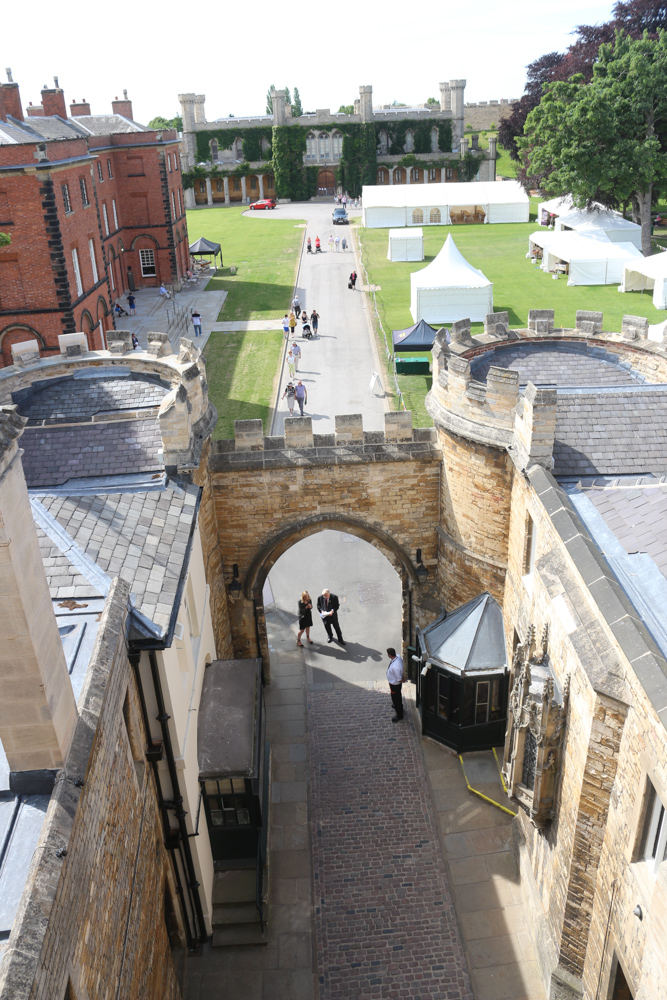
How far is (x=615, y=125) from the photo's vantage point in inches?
1558

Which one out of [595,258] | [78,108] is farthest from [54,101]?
[595,258]

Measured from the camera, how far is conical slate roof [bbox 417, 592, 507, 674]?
1320cm

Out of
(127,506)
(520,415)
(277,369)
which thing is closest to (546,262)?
(277,369)

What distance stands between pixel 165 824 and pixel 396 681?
5813 mm

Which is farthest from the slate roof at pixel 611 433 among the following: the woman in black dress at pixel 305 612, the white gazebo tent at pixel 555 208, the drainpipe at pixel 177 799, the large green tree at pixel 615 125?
the white gazebo tent at pixel 555 208

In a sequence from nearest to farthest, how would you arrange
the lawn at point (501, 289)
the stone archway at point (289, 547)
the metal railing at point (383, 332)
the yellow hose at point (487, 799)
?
the yellow hose at point (487, 799), the stone archway at point (289, 547), the metal railing at point (383, 332), the lawn at point (501, 289)

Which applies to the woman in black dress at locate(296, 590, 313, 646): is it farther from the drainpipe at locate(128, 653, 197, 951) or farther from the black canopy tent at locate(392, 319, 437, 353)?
the black canopy tent at locate(392, 319, 437, 353)

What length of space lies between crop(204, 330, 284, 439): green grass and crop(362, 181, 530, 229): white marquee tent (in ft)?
86.3

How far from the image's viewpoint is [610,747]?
7.80 meters

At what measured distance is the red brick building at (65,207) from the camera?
24.5 m

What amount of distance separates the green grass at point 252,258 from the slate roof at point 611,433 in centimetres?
2793

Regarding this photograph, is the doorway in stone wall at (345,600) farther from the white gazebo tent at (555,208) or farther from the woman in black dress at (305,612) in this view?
the white gazebo tent at (555,208)

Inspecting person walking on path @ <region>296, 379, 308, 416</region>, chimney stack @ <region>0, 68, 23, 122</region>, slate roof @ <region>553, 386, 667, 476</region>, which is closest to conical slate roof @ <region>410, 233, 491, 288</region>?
person walking on path @ <region>296, 379, 308, 416</region>

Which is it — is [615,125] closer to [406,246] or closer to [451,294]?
[406,246]
